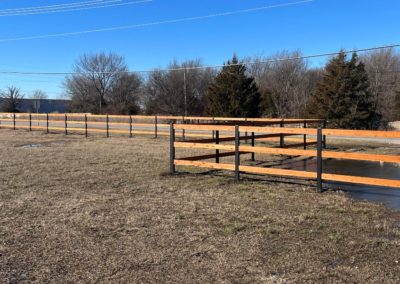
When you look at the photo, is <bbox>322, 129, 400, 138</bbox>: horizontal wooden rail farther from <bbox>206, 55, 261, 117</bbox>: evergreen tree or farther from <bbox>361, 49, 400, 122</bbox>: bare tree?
<bbox>361, 49, 400, 122</bbox>: bare tree

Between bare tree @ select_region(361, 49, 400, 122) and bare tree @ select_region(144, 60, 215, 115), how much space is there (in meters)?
20.4

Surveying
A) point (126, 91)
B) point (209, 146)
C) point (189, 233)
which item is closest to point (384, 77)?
point (126, 91)

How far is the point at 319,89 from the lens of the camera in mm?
35312

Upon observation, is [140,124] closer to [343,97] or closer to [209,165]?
[209,165]

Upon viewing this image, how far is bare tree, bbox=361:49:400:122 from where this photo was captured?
4575cm

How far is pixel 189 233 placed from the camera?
5.86 meters

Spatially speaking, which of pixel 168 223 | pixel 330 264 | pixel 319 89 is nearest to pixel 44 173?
pixel 168 223

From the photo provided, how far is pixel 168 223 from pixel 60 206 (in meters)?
2.16

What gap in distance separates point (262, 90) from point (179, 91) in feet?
37.3

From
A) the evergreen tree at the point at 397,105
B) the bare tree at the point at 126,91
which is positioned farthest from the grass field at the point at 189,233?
the bare tree at the point at 126,91

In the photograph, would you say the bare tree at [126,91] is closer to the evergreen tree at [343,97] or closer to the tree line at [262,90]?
the tree line at [262,90]

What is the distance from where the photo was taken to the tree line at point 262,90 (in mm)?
34500

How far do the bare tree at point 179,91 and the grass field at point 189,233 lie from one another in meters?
48.3

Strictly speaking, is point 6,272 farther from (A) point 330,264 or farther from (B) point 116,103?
(B) point 116,103
